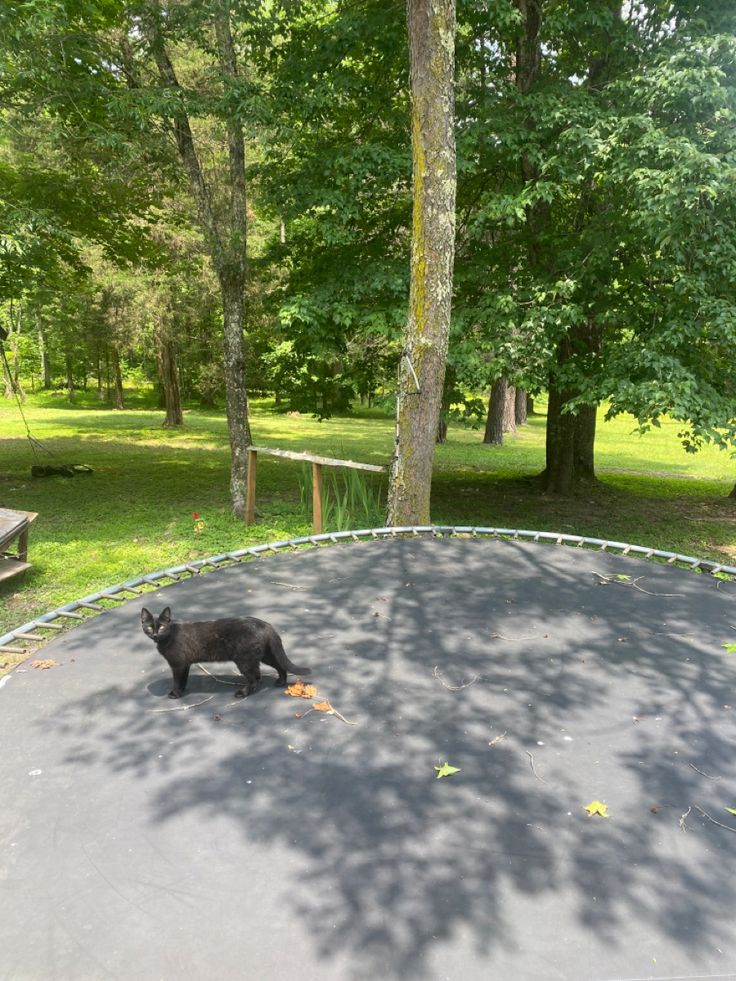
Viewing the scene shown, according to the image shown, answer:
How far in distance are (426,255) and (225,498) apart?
502 cm

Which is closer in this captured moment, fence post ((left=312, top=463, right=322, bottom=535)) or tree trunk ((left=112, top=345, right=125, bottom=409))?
fence post ((left=312, top=463, right=322, bottom=535))

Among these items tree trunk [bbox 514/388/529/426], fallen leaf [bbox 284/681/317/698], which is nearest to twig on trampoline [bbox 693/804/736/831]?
fallen leaf [bbox 284/681/317/698]

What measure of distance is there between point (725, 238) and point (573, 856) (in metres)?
5.30

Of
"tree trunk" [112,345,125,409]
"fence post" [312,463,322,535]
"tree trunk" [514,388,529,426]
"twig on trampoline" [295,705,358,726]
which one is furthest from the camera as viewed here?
"tree trunk" [112,345,125,409]

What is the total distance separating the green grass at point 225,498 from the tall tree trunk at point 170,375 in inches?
20.6

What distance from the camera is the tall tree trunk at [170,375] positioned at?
17484 millimetres

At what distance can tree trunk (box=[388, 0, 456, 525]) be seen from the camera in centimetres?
547

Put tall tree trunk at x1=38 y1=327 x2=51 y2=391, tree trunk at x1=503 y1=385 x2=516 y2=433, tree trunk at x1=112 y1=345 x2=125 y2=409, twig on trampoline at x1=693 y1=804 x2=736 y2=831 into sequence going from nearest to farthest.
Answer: twig on trampoline at x1=693 y1=804 x2=736 y2=831
tree trunk at x1=503 y1=385 x2=516 y2=433
tree trunk at x1=112 y1=345 x2=125 y2=409
tall tree trunk at x1=38 y1=327 x2=51 y2=391

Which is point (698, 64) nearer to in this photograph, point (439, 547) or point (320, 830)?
point (439, 547)

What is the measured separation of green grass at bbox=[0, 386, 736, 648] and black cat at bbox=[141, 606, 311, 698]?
111 inches

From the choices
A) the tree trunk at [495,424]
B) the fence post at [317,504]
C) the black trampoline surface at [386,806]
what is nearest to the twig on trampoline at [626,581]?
the black trampoline surface at [386,806]

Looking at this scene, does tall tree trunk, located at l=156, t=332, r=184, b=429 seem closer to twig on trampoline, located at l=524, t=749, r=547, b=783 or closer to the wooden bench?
the wooden bench

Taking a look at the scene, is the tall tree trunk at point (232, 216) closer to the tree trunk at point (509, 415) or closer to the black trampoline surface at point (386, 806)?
the black trampoline surface at point (386, 806)

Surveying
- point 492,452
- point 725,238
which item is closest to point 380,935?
point 725,238
